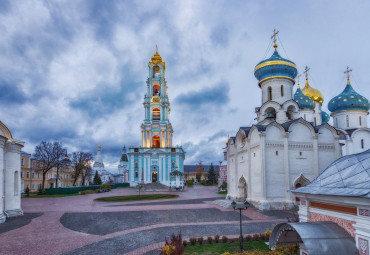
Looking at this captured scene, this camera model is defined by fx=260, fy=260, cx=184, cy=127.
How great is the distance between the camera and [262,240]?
11.3 m

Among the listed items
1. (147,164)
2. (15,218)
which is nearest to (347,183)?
(15,218)

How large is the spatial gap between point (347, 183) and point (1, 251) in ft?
39.2

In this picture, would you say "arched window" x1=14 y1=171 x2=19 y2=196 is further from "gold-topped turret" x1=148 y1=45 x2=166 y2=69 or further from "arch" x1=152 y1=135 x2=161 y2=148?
"gold-topped turret" x1=148 y1=45 x2=166 y2=69

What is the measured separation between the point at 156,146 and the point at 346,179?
177ft

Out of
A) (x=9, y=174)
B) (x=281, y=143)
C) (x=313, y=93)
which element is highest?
(x=313, y=93)

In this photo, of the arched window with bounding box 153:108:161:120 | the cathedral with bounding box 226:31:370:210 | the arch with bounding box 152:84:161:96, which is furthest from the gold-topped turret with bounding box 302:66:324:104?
the arch with bounding box 152:84:161:96

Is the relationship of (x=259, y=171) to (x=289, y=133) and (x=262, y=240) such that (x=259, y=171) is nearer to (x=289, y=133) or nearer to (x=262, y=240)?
(x=289, y=133)

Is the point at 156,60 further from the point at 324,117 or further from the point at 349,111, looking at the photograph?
the point at 349,111

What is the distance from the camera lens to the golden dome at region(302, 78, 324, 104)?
32.8 metres

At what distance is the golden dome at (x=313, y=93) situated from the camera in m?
32.8

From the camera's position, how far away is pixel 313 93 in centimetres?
3294

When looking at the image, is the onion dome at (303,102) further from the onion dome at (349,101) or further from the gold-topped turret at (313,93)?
the gold-topped turret at (313,93)

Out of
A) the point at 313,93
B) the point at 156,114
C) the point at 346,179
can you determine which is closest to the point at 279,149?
the point at 346,179

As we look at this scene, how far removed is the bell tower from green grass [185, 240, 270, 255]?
156 feet
